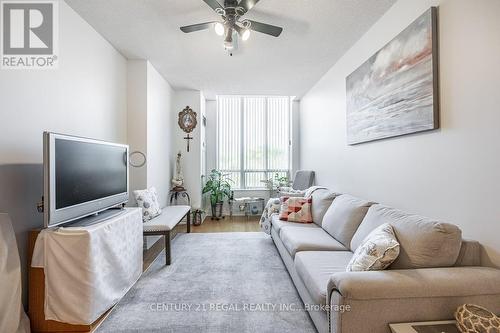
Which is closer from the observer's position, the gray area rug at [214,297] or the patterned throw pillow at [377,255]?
the patterned throw pillow at [377,255]

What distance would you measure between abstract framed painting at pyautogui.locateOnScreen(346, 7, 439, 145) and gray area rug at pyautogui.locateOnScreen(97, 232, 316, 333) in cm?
172

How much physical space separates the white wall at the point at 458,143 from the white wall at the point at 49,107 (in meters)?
2.96

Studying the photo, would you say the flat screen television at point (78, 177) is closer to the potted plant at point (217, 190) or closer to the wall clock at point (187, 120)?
the wall clock at point (187, 120)

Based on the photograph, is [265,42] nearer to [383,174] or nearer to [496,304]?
[383,174]

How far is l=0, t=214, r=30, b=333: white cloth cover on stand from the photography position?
156 centimetres

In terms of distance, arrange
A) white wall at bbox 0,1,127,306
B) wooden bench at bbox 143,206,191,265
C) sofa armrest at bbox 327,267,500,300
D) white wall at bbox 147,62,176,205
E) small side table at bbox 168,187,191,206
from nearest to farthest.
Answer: sofa armrest at bbox 327,267,500,300, white wall at bbox 0,1,127,306, wooden bench at bbox 143,206,191,265, white wall at bbox 147,62,176,205, small side table at bbox 168,187,191,206

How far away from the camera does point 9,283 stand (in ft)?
5.23

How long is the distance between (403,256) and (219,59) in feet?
10.2

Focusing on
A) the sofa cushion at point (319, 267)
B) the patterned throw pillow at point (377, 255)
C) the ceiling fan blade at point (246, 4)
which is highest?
the ceiling fan blade at point (246, 4)

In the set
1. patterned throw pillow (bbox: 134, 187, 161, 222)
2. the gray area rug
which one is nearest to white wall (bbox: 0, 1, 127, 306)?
patterned throw pillow (bbox: 134, 187, 161, 222)

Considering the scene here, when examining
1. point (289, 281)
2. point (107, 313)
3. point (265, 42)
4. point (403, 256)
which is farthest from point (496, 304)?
point (265, 42)

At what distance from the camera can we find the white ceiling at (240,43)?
7.56ft

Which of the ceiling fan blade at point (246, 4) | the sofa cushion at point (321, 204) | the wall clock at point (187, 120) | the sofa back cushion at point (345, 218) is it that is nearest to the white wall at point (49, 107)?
the ceiling fan blade at point (246, 4)

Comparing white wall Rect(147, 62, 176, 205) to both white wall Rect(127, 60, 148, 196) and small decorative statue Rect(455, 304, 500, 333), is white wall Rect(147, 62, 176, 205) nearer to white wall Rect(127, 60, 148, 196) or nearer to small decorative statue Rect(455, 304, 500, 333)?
white wall Rect(127, 60, 148, 196)
